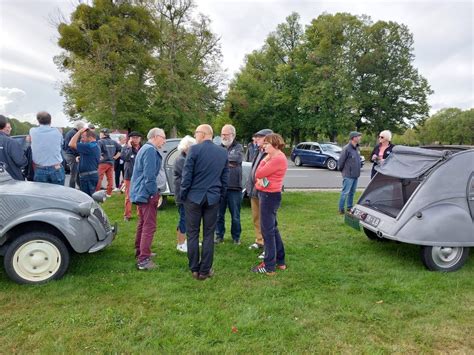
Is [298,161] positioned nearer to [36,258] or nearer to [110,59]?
[110,59]

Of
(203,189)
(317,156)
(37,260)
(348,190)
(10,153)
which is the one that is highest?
(10,153)

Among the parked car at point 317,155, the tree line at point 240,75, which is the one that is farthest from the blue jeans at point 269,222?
the tree line at point 240,75

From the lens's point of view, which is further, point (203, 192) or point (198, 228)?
point (198, 228)

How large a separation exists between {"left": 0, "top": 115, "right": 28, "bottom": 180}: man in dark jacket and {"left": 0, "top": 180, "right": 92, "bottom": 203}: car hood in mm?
864

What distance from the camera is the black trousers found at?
158 inches

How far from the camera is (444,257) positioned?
4.50 metres

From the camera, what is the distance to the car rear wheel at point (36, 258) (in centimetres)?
376

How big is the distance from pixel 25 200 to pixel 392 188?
536 centimetres

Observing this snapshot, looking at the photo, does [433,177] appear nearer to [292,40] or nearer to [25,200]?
[25,200]

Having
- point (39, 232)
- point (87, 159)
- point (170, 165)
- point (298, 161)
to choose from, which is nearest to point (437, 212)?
point (39, 232)

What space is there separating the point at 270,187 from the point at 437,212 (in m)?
2.15

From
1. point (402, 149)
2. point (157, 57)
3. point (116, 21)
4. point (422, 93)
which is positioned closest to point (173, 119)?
point (157, 57)

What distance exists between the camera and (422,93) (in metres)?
35.3

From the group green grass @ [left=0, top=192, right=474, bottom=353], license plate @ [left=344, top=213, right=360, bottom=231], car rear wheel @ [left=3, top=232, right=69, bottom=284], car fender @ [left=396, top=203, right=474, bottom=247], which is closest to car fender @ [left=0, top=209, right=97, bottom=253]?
car rear wheel @ [left=3, top=232, right=69, bottom=284]
